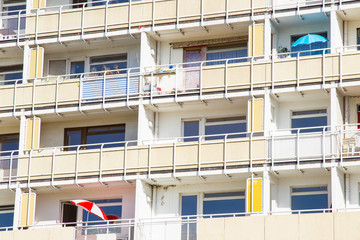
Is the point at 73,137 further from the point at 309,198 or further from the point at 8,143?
the point at 309,198

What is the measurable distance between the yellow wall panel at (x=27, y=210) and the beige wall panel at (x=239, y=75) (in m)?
8.79

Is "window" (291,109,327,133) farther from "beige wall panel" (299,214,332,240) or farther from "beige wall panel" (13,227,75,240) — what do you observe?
"beige wall panel" (13,227,75,240)

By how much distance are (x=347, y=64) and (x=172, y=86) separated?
679 cm

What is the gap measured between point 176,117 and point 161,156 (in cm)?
254

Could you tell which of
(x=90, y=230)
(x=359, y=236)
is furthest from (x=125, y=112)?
(x=359, y=236)

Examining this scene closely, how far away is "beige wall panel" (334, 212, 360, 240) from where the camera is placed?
126 ft

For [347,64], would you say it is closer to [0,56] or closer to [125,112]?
[125,112]

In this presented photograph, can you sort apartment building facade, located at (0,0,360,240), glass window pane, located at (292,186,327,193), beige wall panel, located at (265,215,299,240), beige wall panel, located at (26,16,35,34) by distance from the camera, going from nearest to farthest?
beige wall panel, located at (265,215,299,240) < apartment building facade, located at (0,0,360,240) < glass window pane, located at (292,186,327,193) < beige wall panel, located at (26,16,35,34)

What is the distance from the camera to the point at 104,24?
47375 mm

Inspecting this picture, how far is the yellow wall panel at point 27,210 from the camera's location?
1809 inches

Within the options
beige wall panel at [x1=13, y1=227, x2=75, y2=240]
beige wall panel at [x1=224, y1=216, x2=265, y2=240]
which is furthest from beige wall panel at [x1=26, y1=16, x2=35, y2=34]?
beige wall panel at [x1=224, y1=216, x2=265, y2=240]

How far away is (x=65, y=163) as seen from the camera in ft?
151

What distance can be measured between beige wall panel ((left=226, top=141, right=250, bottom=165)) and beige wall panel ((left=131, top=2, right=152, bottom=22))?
652cm

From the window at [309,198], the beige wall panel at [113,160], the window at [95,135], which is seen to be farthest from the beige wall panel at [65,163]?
the window at [309,198]
